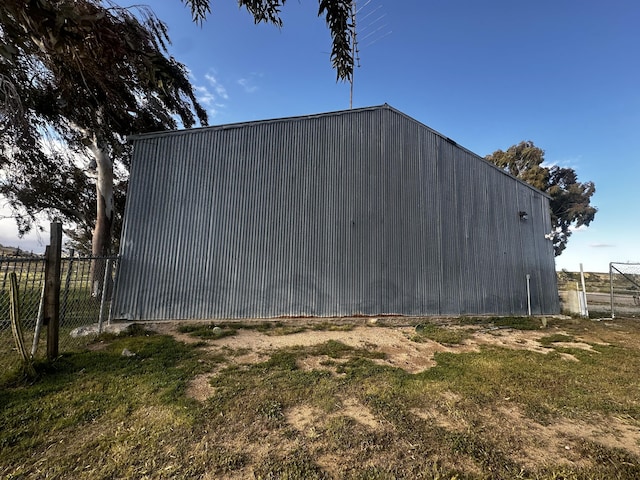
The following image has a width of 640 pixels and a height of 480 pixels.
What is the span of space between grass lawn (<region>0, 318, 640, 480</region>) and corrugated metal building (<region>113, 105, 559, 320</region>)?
78.2 inches

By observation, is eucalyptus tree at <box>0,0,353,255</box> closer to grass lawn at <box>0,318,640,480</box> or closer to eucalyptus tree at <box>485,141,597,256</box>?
grass lawn at <box>0,318,640,480</box>

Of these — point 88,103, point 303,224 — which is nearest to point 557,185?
point 303,224

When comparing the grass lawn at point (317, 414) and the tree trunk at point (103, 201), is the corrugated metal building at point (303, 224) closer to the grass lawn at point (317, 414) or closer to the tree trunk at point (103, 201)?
the grass lawn at point (317, 414)

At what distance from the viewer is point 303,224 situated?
26.8ft

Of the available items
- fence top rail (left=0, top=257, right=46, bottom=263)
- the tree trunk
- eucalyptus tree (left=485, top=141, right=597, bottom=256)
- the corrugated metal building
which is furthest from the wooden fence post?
eucalyptus tree (left=485, top=141, right=597, bottom=256)

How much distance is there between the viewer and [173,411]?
10.4 feet

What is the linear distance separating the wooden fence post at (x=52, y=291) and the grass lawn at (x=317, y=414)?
316 millimetres

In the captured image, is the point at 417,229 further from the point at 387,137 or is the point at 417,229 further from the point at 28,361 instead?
the point at 28,361

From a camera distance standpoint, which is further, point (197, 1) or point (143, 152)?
point (143, 152)

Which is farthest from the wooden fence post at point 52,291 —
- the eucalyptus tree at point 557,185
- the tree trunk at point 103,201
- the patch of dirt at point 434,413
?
the eucalyptus tree at point 557,185

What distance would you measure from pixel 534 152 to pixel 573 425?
30.5m

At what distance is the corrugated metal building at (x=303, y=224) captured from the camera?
24.8 ft

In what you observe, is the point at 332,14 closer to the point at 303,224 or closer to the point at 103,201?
the point at 303,224

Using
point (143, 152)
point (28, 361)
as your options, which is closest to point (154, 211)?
point (143, 152)
